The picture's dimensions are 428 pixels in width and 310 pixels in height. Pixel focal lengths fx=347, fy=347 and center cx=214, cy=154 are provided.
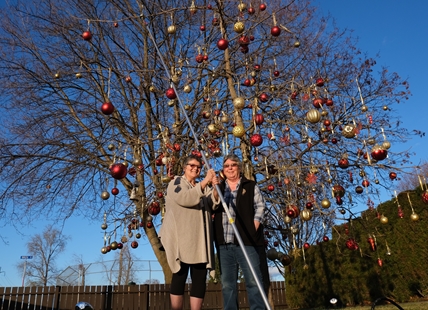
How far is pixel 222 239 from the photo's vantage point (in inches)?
115

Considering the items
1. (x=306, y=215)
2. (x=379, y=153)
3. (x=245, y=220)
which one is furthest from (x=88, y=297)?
(x=379, y=153)

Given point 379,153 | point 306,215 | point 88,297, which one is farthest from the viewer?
point 88,297

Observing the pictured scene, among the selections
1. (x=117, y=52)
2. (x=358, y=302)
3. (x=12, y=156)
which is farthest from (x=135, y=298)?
(x=117, y=52)

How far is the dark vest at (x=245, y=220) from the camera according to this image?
2865 millimetres

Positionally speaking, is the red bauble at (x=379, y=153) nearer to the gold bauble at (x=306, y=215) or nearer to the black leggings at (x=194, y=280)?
the gold bauble at (x=306, y=215)

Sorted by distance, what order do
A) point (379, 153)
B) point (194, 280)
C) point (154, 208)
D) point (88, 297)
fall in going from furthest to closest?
point (88, 297)
point (154, 208)
point (379, 153)
point (194, 280)

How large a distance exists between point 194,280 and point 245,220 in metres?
0.66

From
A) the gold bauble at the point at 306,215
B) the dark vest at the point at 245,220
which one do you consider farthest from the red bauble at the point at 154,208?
the gold bauble at the point at 306,215

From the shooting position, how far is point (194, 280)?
2.91 m

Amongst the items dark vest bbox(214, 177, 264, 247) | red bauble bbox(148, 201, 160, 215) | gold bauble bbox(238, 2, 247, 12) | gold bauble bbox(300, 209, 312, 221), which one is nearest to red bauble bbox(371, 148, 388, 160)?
gold bauble bbox(300, 209, 312, 221)

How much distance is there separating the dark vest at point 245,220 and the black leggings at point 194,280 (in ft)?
0.89

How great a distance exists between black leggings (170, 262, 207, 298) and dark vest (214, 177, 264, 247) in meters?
0.27

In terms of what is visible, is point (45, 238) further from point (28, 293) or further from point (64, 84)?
point (64, 84)

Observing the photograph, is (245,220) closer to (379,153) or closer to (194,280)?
(194,280)
